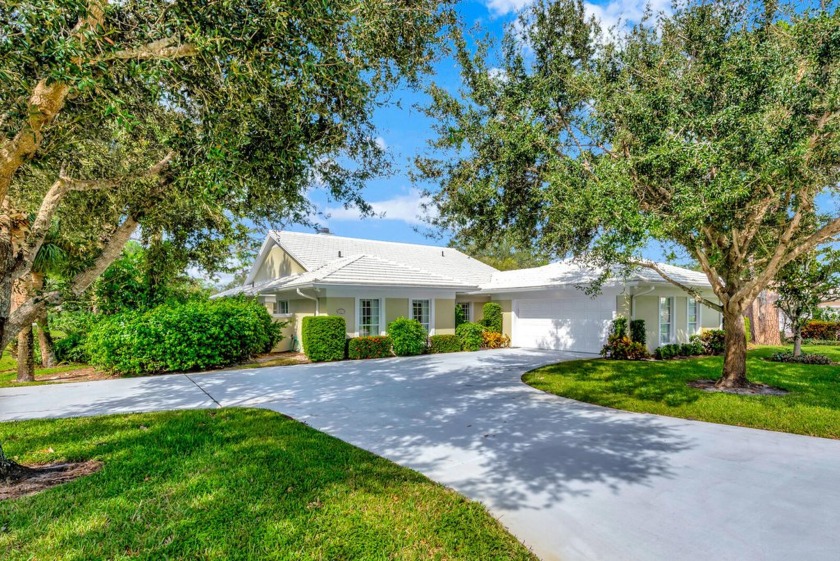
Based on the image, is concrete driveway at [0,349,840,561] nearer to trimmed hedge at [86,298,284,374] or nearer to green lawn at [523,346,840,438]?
green lawn at [523,346,840,438]

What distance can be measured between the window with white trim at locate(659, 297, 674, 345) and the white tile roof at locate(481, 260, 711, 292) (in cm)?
101

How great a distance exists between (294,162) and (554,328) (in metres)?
14.6

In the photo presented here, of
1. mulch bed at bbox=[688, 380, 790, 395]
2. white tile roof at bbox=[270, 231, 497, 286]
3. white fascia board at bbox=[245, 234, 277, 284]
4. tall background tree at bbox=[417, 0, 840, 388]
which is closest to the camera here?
tall background tree at bbox=[417, 0, 840, 388]

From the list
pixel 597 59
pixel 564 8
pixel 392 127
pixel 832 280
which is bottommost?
pixel 832 280

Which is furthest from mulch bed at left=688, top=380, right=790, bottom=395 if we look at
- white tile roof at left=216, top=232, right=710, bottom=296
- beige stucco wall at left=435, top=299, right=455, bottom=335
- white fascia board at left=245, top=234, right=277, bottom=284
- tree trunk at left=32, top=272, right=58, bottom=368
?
tree trunk at left=32, top=272, right=58, bottom=368

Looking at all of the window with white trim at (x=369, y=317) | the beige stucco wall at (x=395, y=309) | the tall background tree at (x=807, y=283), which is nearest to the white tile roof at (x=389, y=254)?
the beige stucco wall at (x=395, y=309)

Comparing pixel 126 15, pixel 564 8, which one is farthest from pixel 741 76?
pixel 126 15

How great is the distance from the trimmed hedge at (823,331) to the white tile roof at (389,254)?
705 inches

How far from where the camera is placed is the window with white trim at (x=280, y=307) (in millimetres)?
19000

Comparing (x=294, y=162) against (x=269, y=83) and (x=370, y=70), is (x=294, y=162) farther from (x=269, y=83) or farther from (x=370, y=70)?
(x=370, y=70)

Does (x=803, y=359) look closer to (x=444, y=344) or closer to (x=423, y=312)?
(x=444, y=344)

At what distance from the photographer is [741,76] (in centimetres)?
668

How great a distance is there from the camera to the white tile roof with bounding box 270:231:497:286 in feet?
62.8

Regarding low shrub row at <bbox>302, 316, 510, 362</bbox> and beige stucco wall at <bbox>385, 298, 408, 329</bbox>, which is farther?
beige stucco wall at <bbox>385, 298, 408, 329</bbox>
